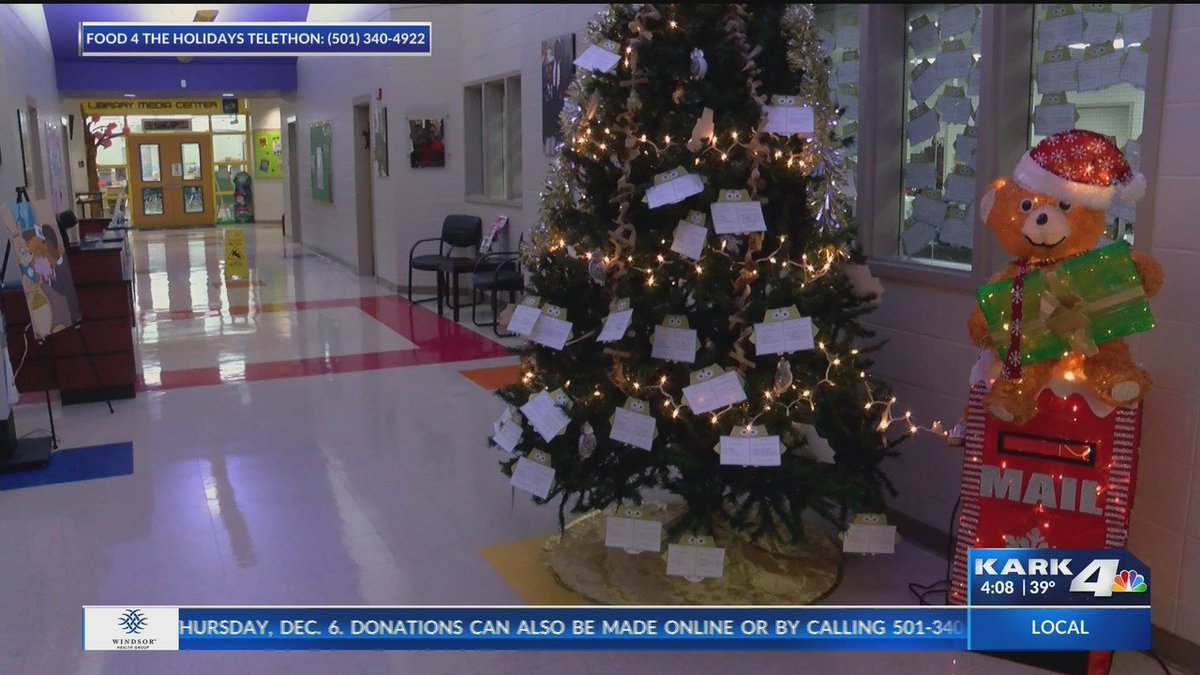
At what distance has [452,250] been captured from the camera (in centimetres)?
979

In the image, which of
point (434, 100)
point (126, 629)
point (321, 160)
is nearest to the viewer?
point (126, 629)

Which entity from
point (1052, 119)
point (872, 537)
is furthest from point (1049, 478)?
point (1052, 119)

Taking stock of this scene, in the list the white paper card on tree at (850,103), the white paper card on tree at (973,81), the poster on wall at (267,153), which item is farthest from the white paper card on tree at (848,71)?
the poster on wall at (267,153)

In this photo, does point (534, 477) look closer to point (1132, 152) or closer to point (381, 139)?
point (1132, 152)

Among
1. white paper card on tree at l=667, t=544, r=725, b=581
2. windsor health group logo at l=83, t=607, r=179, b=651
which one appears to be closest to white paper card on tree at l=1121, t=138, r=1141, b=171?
white paper card on tree at l=667, t=544, r=725, b=581

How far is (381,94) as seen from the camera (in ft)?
33.4

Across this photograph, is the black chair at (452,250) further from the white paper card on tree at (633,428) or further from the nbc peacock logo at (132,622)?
the nbc peacock logo at (132,622)

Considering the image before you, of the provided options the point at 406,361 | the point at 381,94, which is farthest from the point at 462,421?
the point at 381,94

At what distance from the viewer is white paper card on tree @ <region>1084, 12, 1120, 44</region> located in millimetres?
3115

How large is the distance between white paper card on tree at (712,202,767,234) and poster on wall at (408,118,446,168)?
286 inches

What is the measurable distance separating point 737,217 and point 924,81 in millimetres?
1237

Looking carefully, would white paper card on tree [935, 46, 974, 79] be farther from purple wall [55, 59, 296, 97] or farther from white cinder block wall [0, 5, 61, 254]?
purple wall [55, 59, 296, 97]

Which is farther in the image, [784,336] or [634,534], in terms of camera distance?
[634,534]

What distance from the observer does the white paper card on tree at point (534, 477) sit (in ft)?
10.8
